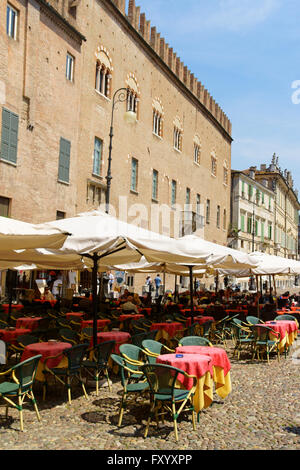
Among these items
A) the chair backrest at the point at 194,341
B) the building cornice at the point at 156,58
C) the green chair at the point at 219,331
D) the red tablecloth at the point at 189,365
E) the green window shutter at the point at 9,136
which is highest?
the building cornice at the point at 156,58

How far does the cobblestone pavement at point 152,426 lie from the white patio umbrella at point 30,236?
2168 millimetres

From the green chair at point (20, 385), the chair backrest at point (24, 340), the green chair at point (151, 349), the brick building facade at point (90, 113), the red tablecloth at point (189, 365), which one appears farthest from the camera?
the brick building facade at point (90, 113)

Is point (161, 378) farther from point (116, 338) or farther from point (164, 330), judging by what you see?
point (164, 330)

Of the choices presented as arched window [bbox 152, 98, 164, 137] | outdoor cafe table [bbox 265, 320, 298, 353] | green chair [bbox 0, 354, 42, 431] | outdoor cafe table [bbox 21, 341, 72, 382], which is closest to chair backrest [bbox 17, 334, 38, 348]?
outdoor cafe table [bbox 21, 341, 72, 382]

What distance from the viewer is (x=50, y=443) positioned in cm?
495

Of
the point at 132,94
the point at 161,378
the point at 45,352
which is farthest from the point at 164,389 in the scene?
the point at 132,94

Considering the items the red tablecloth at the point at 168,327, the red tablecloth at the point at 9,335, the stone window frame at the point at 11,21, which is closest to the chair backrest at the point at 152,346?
the red tablecloth at the point at 9,335

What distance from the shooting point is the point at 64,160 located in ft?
69.8

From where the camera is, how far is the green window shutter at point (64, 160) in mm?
20969

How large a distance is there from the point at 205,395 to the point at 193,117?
1306 inches

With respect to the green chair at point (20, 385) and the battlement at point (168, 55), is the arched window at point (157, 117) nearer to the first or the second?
the battlement at point (168, 55)

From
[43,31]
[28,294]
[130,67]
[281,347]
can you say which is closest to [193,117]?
[130,67]

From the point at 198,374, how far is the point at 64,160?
55.2 feet

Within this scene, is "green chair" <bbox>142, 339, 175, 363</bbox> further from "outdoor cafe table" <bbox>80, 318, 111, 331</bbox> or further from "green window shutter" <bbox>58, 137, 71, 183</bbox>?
"green window shutter" <bbox>58, 137, 71, 183</bbox>
